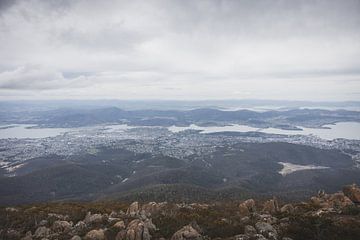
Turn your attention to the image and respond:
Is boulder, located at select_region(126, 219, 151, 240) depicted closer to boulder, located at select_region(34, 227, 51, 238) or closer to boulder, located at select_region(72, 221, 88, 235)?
boulder, located at select_region(72, 221, 88, 235)

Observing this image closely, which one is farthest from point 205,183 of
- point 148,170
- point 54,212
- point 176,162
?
point 54,212

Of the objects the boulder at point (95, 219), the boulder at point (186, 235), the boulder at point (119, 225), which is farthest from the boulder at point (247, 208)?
the boulder at point (95, 219)

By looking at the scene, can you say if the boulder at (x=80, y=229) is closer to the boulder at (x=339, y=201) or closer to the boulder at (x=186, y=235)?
the boulder at (x=186, y=235)

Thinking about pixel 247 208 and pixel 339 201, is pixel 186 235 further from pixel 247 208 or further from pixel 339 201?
pixel 339 201

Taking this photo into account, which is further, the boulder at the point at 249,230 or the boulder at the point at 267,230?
the boulder at the point at 249,230

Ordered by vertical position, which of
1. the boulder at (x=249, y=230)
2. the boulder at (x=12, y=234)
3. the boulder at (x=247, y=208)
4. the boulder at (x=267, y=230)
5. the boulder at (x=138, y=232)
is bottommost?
the boulder at (x=12, y=234)

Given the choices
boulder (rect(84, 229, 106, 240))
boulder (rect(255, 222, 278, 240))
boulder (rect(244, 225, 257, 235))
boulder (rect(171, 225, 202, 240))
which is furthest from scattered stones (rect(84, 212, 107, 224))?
boulder (rect(255, 222, 278, 240))

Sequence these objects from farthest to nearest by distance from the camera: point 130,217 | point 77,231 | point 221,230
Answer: point 130,217 → point 77,231 → point 221,230

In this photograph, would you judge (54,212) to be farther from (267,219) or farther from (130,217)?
(267,219)
